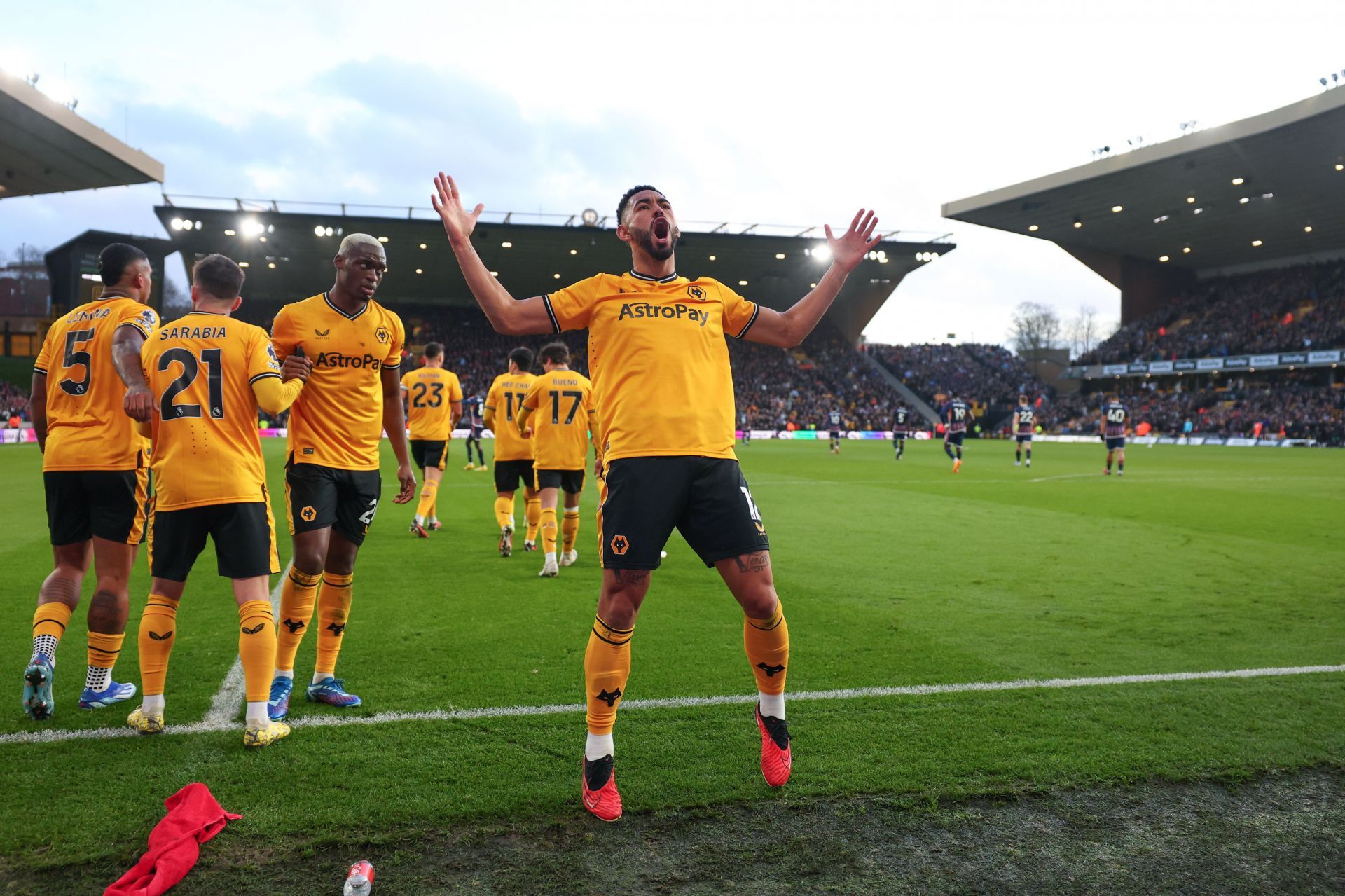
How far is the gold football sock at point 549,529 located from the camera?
7.85m

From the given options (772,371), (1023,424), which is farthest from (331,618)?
(772,371)

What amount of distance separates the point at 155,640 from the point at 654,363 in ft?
8.54

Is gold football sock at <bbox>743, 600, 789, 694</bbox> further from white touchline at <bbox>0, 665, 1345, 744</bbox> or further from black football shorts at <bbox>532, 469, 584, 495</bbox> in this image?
black football shorts at <bbox>532, 469, 584, 495</bbox>

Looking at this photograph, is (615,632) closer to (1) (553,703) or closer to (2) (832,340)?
(1) (553,703)

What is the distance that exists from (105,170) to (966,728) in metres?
44.4

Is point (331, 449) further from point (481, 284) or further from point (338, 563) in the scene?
point (481, 284)

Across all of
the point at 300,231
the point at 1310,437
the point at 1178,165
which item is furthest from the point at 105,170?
the point at 1310,437

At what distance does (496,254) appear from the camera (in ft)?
155

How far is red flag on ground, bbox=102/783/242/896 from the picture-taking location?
2.47m

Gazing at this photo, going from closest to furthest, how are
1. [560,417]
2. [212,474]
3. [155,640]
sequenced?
[212,474] < [155,640] < [560,417]

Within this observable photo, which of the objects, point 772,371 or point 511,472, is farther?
point 772,371

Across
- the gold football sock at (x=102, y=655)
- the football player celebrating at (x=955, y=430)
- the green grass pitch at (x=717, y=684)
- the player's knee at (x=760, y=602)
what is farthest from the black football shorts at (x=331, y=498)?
the football player celebrating at (x=955, y=430)

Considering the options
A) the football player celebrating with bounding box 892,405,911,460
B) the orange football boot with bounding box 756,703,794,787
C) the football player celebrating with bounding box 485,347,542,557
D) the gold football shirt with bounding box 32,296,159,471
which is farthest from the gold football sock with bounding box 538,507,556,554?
the football player celebrating with bounding box 892,405,911,460

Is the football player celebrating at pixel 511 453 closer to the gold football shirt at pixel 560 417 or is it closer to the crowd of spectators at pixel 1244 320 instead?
the gold football shirt at pixel 560 417
